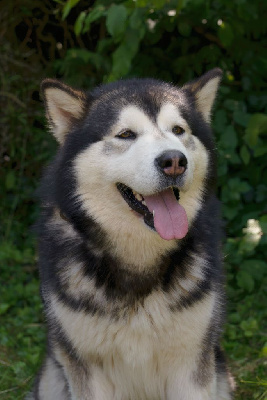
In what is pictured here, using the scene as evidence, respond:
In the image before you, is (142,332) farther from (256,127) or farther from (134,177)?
(256,127)

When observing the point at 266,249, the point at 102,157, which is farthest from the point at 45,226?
the point at 266,249

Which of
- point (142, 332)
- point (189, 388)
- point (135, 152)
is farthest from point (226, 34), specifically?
point (189, 388)

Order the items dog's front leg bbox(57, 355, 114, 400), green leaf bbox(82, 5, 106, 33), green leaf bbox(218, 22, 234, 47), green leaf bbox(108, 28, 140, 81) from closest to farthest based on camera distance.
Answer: dog's front leg bbox(57, 355, 114, 400) < green leaf bbox(82, 5, 106, 33) < green leaf bbox(108, 28, 140, 81) < green leaf bbox(218, 22, 234, 47)

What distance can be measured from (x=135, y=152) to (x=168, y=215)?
311 millimetres

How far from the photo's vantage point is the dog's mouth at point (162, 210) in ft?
9.80

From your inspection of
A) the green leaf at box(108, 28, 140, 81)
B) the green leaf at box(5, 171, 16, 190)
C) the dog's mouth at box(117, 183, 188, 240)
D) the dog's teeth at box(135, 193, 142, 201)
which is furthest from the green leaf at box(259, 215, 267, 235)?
the green leaf at box(5, 171, 16, 190)

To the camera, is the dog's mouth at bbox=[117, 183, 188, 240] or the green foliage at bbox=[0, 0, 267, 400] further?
the green foliage at bbox=[0, 0, 267, 400]

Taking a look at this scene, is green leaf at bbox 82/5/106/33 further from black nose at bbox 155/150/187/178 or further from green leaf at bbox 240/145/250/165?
black nose at bbox 155/150/187/178

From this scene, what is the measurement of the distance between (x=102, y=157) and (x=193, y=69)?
104 inches

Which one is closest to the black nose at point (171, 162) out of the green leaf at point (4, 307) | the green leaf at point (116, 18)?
the green leaf at point (116, 18)

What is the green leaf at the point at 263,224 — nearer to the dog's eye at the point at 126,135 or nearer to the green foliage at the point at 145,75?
the green foliage at the point at 145,75

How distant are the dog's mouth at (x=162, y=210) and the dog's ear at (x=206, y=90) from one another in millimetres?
519

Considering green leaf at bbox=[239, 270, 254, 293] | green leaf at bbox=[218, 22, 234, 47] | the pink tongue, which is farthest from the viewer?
green leaf at bbox=[239, 270, 254, 293]

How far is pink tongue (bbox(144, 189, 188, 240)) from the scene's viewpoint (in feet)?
9.78
